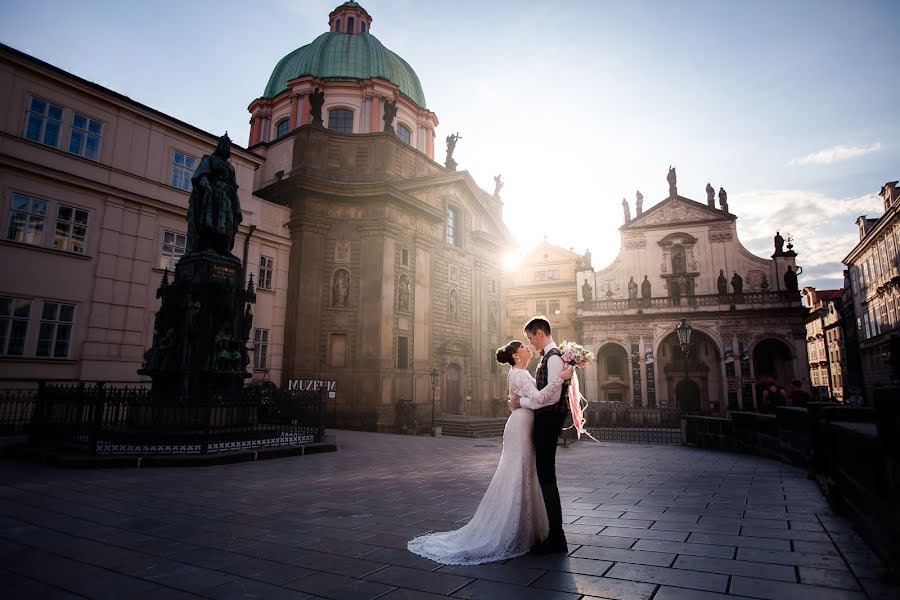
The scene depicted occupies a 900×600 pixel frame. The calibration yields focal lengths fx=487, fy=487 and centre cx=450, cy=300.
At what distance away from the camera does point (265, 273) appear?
24.2 meters

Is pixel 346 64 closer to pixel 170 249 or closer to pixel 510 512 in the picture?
pixel 170 249

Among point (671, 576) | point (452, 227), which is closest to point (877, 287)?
point (452, 227)

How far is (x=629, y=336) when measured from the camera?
40.6 meters

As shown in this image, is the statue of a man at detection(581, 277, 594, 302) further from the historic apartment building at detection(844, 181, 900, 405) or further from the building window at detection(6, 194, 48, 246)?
the building window at detection(6, 194, 48, 246)

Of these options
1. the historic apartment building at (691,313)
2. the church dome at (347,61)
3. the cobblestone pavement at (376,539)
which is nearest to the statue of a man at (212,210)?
the cobblestone pavement at (376,539)

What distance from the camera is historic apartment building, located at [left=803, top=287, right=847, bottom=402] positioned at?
56469 mm

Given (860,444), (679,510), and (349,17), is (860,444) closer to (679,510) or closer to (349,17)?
(679,510)

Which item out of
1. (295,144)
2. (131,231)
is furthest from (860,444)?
(295,144)

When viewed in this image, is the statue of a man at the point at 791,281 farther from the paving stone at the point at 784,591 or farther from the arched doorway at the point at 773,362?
the paving stone at the point at 784,591

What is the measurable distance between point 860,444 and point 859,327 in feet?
162

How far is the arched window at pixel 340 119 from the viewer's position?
31219 millimetres

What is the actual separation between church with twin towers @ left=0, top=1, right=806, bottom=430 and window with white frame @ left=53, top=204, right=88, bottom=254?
2.0 inches

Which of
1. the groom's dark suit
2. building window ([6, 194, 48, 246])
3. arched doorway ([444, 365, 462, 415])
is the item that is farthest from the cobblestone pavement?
arched doorway ([444, 365, 462, 415])

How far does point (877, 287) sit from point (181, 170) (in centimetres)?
4732
